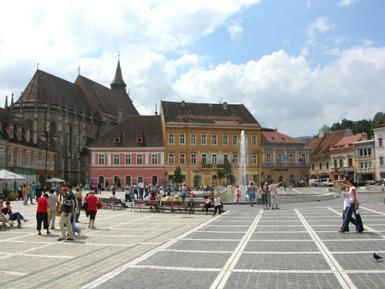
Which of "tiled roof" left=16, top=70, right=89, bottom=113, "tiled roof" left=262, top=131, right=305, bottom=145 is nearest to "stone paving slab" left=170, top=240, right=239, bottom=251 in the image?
"tiled roof" left=262, top=131, right=305, bottom=145

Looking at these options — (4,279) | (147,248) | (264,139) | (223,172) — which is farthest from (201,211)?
(264,139)

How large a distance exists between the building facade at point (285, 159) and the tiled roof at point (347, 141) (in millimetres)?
15024

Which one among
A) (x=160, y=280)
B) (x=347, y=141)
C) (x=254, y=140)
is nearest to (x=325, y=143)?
(x=347, y=141)

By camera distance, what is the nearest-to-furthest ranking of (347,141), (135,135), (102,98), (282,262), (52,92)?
(282,262), (135,135), (52,92), (347,141), (102,98)

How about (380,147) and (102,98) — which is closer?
(380,147)

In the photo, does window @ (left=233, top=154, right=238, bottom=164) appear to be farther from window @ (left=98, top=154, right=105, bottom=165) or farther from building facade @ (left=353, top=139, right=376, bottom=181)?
building facade @ (left=353, top=139, right=376, bottom=181)

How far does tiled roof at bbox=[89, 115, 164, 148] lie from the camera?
72.3 metres

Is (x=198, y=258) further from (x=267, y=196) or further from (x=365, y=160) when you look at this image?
(x=365, y=160)

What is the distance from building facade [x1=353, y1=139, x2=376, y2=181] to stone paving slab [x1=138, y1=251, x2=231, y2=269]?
78.6 meters

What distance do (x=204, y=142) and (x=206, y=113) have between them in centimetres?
545

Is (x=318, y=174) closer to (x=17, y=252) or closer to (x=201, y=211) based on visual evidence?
(x=201, y=211)

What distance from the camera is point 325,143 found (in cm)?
9988

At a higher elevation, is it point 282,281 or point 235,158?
point 235,158

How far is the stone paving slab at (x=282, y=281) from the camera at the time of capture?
8.00 meters
